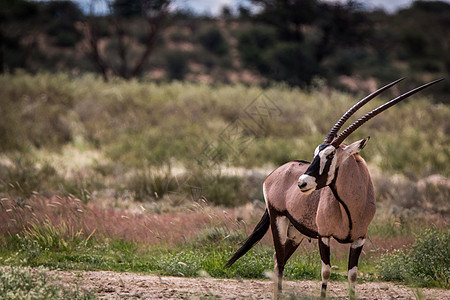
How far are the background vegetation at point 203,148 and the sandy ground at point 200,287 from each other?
0.38m

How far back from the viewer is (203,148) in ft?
51.6

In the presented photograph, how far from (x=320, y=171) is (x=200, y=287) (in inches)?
90.5

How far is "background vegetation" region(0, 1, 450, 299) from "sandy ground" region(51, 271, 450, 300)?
14.9 inches

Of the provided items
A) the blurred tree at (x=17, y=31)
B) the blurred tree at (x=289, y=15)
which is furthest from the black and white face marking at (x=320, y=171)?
the blurred tree at (x=17, y=31)

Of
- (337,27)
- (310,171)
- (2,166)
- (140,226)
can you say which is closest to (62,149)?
(2,166)

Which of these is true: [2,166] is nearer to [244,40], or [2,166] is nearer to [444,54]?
[244,40]

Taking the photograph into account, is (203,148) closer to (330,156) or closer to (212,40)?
(330,156)

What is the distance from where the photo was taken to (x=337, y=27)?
1416 inches

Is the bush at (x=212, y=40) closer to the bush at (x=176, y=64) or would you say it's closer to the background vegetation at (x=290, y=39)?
the bush at (x=176, y=64)

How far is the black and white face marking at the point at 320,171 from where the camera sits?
5031 mm

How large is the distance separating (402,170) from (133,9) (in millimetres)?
25035

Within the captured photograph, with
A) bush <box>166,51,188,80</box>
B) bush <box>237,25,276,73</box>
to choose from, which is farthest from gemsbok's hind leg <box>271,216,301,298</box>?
bush <box>166,51,188,80</box>

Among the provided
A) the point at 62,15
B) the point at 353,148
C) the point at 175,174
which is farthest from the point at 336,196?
the point at 62,15

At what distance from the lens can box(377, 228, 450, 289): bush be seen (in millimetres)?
7281
